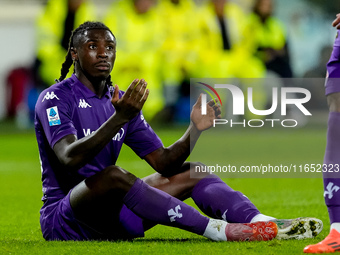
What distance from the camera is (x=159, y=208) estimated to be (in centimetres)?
448

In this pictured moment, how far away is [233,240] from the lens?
14.9 ft

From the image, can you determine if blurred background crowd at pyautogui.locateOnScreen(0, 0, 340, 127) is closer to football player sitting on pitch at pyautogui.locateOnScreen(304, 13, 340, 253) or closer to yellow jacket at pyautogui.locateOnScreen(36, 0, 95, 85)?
yellow jacket at pyautogui.locateOnScreen(36, 0, 95, 85)

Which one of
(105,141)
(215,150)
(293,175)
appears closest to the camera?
(105,141)

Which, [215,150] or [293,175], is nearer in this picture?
[293,175]

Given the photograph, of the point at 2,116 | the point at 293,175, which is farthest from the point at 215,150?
the point at 2,116

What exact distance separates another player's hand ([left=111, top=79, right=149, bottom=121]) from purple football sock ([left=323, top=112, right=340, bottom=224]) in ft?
Result: 3.44

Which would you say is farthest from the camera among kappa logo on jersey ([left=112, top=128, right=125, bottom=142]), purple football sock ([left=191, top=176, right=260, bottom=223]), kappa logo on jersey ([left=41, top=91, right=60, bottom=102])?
kappa logo on jersey ([left=112, top=128, right=125, bottom=142])

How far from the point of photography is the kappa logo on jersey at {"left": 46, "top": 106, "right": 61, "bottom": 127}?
4.52m

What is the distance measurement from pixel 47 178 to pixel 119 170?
558 millimetres

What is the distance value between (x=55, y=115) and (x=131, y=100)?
0.59m

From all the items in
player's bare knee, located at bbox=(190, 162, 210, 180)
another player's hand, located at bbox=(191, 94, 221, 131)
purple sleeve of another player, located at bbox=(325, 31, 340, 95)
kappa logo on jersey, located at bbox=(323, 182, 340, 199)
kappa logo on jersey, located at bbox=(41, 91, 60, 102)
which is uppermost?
purple sleeve of another player, located at bbox=(325, 31, 340, 95)

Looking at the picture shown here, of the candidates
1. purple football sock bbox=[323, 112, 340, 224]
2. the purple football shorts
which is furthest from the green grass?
purple football sock bbox=[323, 112, 340, 224]

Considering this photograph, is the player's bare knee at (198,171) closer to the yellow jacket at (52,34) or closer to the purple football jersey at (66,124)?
the purple football jersey at (66,124)

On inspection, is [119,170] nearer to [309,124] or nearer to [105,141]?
[105,141]
